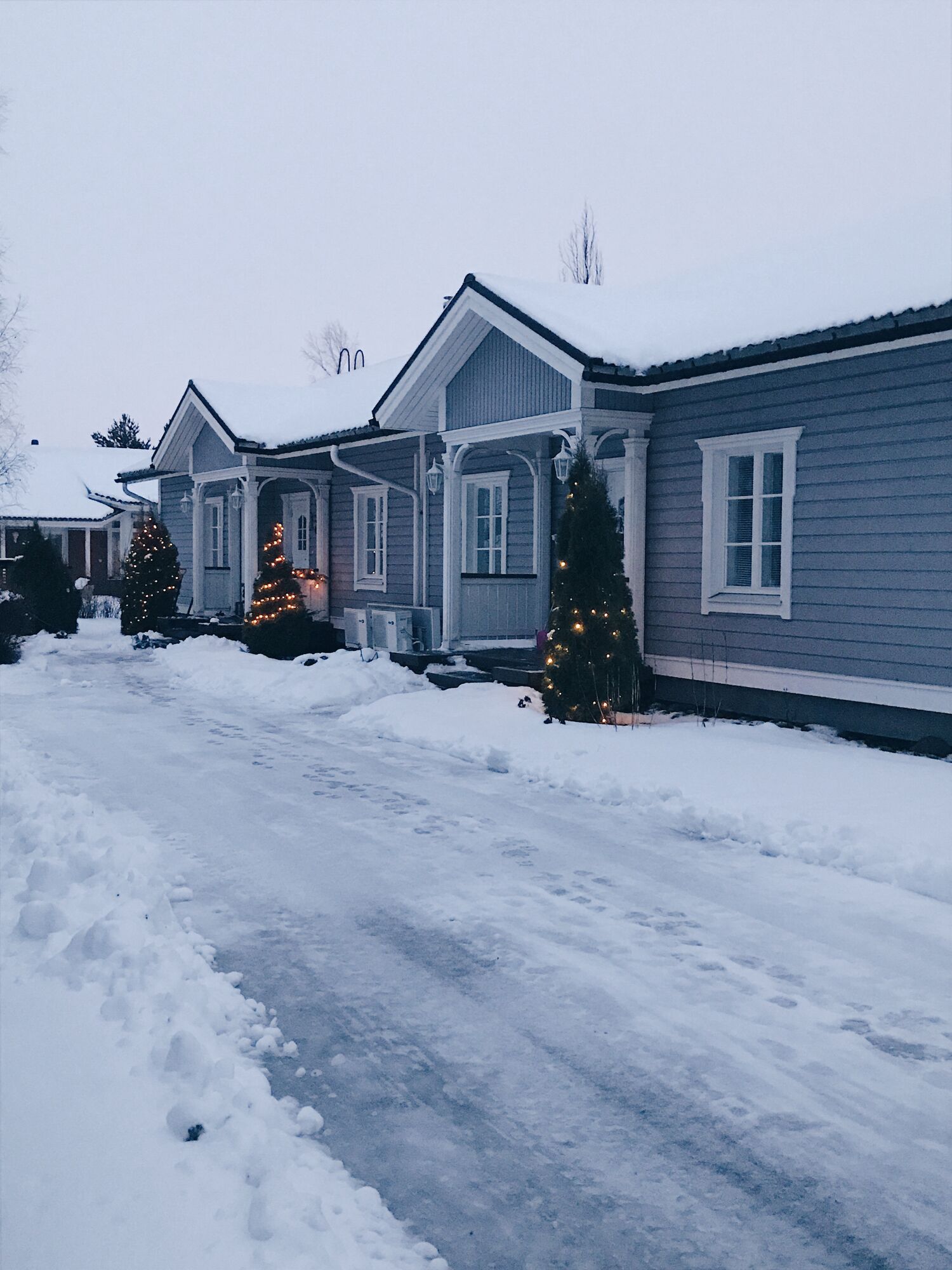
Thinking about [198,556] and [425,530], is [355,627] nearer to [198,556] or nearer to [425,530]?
[425,530]

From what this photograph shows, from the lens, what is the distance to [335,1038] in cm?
461

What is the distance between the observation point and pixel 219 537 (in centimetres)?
2842

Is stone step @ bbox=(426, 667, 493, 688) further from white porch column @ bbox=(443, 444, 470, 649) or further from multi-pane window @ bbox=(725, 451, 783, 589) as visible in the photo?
multi-pane window @ bbox=(725, 451, 783, 589)

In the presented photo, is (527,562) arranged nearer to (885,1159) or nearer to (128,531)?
(885,1159)

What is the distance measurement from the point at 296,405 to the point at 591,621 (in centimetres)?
1480

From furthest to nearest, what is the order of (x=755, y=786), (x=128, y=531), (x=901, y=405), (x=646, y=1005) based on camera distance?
(x=128, y=531), (x=901, y=405), (x=755, y=786), (x=646, y=1005)

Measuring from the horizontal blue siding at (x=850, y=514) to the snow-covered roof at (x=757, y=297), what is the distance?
0.57 m

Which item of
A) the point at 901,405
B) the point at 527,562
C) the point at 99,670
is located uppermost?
the point at 901,405

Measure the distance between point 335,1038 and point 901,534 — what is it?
26.4ft

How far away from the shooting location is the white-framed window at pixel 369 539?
21094mm

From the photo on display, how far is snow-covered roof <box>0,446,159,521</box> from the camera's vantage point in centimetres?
4447

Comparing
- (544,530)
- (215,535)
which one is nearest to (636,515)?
(544,530)

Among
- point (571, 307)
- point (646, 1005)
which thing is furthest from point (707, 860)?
point (571, 307)

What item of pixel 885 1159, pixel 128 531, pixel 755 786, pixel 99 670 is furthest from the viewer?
pixel 128 531
